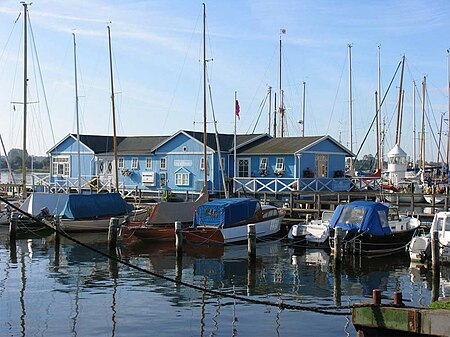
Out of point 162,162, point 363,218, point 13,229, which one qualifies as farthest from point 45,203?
point 363,218

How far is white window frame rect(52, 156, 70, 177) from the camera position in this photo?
56.5m

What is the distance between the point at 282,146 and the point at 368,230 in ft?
63.5

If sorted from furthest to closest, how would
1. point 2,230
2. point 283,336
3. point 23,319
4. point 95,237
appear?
point 2,230 < point 95,237 < point 23,319 < point 283,336

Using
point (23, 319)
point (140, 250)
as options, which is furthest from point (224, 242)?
point (23, 319)

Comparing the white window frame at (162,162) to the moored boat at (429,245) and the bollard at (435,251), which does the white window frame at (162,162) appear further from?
the bollard at (435,251)

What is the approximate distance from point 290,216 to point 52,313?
72.3ft

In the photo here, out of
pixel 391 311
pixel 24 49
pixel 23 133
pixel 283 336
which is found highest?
pixel 24 49

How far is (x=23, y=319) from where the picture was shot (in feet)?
57.1

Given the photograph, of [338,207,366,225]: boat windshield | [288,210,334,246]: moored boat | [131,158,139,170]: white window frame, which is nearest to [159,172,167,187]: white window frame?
[131,158,139,170]: white window frame

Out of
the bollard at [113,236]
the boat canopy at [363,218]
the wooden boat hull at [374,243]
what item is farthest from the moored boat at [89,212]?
the wooden boat hull at [374,243]

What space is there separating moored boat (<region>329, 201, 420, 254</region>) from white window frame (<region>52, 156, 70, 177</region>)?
32298mm

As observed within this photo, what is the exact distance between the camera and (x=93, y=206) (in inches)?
1574

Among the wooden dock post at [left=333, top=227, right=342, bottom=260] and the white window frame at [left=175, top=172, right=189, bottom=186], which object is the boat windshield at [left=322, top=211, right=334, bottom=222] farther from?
the white window frame at [left=175, top=172, right=189, bottom=186]

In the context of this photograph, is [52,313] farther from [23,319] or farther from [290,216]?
[290,216]
